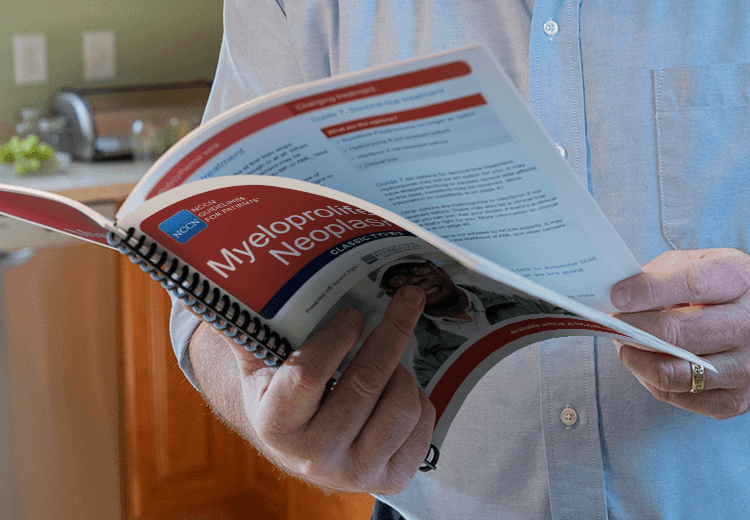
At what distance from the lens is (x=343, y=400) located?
47 centimetres

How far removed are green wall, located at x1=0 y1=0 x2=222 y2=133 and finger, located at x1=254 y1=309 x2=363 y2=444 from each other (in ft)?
8.09

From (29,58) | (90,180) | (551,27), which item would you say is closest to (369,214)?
(551,27)

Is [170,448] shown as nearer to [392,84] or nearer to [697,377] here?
[697,377]

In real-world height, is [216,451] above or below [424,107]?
below

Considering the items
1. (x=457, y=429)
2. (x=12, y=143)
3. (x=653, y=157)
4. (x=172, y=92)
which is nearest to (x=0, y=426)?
(x=12, y=143)

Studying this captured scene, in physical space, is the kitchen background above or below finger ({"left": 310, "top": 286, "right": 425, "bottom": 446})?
below

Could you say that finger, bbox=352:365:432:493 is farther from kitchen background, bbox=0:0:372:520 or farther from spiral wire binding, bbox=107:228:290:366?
kitchen background, bbox=0:0:372:520

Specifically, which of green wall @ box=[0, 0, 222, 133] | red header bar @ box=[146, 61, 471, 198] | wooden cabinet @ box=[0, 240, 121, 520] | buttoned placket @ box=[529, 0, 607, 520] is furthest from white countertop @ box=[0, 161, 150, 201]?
red header bar @ box=[146, 61, 471, 198]

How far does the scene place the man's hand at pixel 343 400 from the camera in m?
0.45

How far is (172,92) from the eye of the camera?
2.58m

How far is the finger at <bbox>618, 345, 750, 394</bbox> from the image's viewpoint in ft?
1.58

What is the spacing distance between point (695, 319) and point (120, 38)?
2709 mm

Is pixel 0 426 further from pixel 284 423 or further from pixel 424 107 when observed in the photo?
pixel 424 107

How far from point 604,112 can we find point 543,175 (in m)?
0.39
